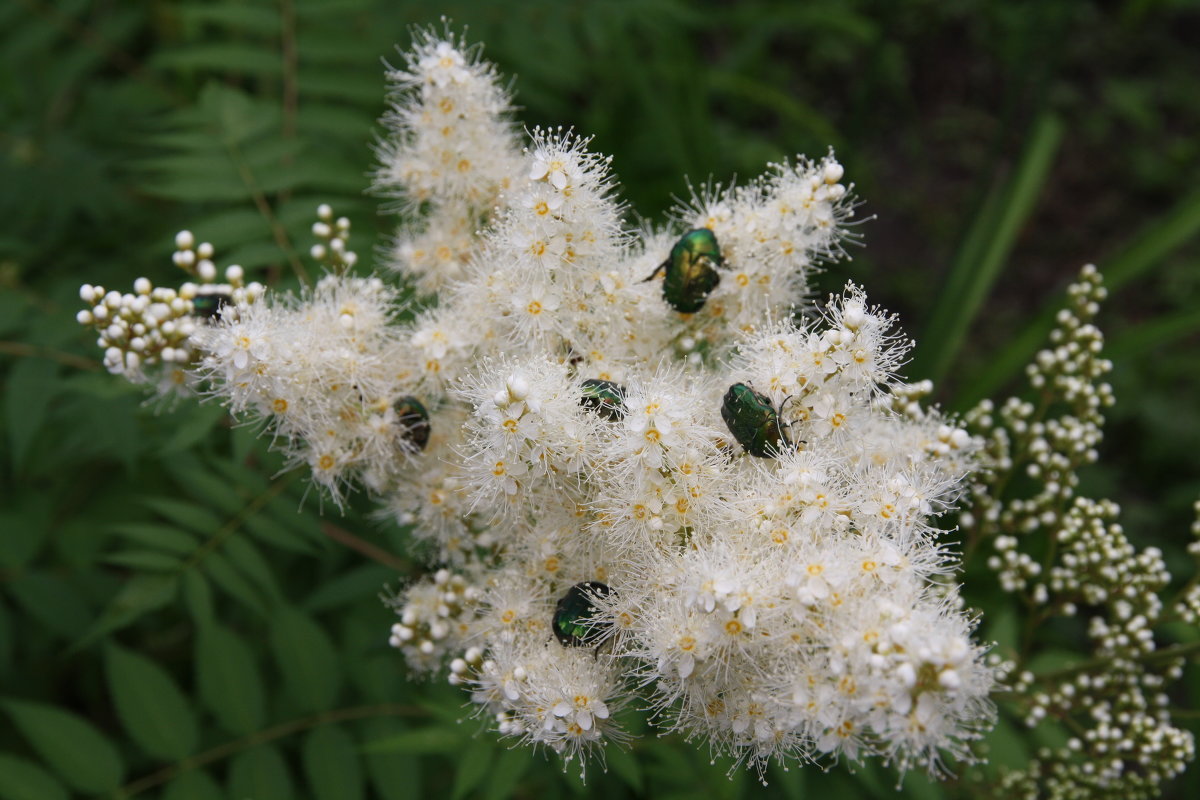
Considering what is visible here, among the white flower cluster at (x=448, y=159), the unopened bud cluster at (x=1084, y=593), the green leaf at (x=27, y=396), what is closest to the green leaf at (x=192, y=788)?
the green leaf at (x=27, y=396)

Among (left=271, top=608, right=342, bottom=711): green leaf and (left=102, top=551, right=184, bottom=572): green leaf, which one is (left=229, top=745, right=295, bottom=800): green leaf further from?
(left=102, top=551, right=184, bottom=572): green leaf

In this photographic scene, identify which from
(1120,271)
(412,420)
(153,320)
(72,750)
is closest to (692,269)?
(412,420)

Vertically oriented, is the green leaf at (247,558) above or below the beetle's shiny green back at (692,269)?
below

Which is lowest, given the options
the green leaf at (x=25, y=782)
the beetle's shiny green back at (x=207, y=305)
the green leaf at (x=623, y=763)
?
the green leaf at (x=25, y=782)

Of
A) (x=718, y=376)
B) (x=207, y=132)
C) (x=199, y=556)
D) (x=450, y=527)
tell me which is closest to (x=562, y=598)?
(x=450, y=527)

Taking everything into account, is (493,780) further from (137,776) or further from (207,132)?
(207,132)

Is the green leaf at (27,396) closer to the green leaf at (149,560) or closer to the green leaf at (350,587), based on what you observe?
the green leaf at (149,560)

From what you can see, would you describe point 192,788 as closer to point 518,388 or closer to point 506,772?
point 506,772
